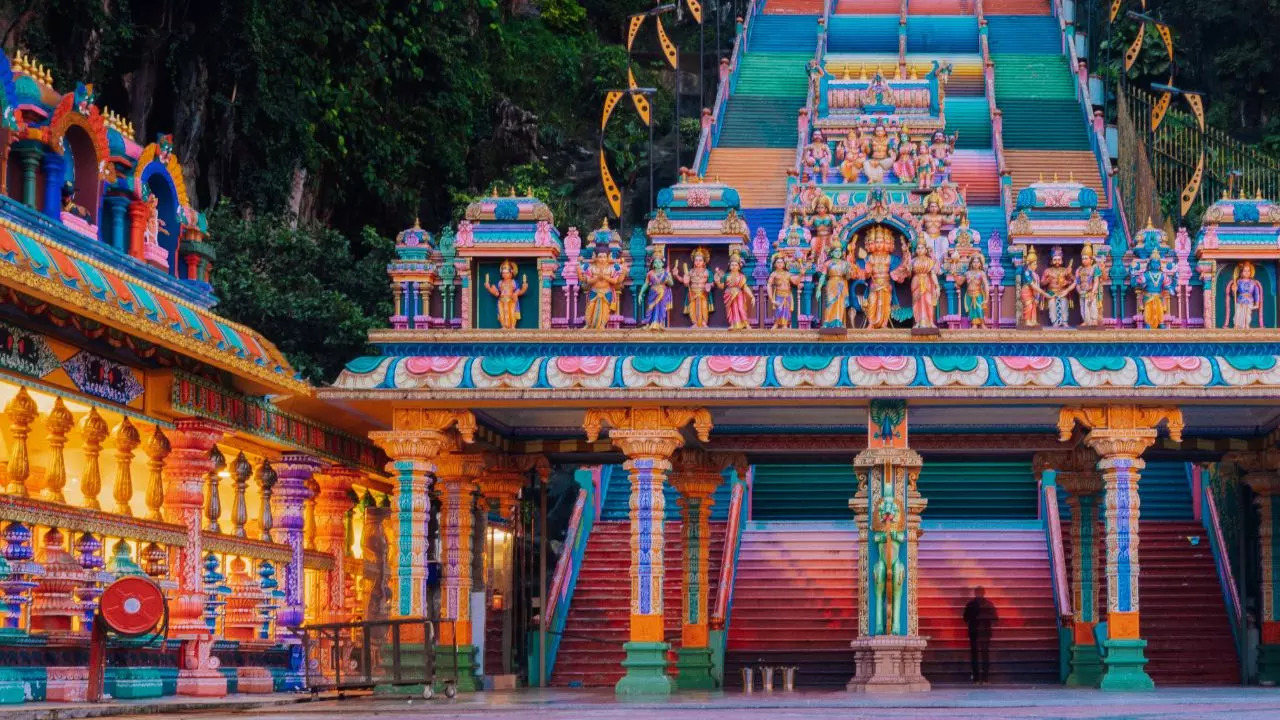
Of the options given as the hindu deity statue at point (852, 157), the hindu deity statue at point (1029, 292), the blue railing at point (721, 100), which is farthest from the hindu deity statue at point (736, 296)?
the blue railing at point (721, 100)

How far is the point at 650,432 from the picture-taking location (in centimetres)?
2261

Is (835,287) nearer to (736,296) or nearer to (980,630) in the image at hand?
(736,296)

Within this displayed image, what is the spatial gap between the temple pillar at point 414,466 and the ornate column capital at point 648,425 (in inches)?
57.6

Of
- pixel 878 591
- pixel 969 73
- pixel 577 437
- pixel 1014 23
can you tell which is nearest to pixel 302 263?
pixel 577 437

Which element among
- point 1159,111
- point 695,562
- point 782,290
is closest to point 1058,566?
point 695,562

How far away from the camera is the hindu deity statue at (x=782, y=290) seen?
74.5 feet

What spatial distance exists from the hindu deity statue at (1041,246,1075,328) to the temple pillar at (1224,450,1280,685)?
3720 millimetres

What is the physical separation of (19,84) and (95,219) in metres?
1.53

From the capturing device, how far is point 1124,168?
3953 cm

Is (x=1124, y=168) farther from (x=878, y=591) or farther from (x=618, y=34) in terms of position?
(x=618, y=34)

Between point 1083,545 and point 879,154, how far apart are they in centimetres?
826

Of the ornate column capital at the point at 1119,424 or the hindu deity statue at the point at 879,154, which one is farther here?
the hindu deity statue at the point at 879,154

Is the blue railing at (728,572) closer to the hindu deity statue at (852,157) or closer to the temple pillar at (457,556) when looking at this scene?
the temple pillar at (457,556)

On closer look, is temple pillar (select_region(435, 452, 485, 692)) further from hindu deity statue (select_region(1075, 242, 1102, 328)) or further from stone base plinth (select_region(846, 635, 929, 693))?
hindu deity statue (select_region(1075, 242, 1102, 328))
